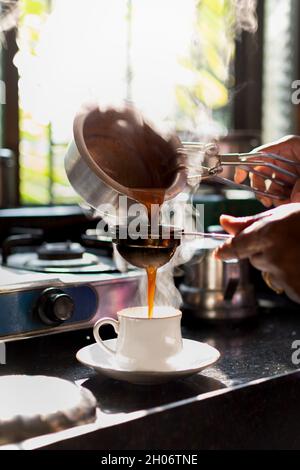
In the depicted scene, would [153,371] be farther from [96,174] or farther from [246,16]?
[246,16]

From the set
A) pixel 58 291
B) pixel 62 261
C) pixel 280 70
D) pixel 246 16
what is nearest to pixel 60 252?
pixel 62 261

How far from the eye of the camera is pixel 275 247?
0.87 metres

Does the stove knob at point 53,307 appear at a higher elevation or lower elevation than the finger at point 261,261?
lower

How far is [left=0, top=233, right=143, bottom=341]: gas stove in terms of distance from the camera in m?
1.07

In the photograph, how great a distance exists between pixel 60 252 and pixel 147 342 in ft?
1.72

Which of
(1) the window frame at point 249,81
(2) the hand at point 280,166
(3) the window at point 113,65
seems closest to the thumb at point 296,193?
(2) the hand at point 280,166

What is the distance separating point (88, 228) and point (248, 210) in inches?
19.5

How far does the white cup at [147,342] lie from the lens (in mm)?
959

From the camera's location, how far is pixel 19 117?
228 centimetres

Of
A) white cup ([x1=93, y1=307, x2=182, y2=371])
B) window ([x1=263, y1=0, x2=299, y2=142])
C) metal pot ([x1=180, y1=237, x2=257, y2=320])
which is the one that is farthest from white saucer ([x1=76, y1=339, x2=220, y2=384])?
window ([x1=263, y1=0, x2=299, y2=142])

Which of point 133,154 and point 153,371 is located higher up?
point 133,154

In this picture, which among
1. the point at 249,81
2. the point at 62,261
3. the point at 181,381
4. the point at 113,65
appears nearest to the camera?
the point at 181,381

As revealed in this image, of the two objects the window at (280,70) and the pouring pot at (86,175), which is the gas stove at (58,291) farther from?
the window at (280,70)
